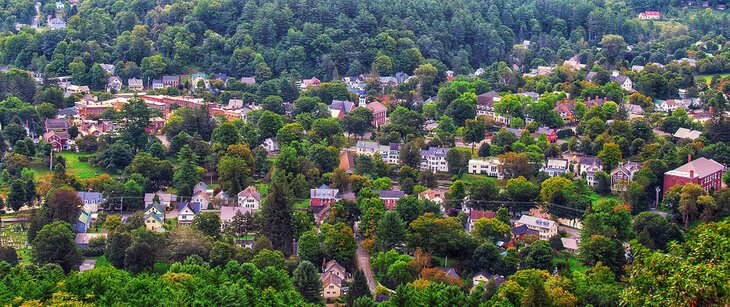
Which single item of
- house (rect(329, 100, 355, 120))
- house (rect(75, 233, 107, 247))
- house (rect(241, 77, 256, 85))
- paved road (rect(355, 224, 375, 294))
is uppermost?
paved road (rect(355, 224, 375, 294))

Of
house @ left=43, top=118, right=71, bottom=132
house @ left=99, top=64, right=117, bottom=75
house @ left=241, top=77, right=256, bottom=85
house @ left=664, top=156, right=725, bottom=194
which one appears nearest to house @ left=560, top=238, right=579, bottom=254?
house @ left=664, top=156, right=725, bottom=194

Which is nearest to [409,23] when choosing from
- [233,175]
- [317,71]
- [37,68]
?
[317,71]

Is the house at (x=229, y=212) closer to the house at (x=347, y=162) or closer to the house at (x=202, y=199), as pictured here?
the house at (x=202, y=199)

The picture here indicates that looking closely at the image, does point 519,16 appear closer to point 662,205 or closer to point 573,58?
point 573,58

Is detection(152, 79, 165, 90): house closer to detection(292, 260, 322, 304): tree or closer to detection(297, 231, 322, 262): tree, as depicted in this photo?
detection(297, 231, 322, 262): tree

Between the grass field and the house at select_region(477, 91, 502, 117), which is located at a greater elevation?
the house at select_region(477, 91, 502, 117)

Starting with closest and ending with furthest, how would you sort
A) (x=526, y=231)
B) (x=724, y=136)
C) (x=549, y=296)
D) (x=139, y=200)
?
(x=549, y=296) → (x=526, y=231) → (x=139, y=200) → (x=724, y=136)

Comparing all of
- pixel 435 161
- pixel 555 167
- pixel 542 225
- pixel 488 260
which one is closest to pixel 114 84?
pixel 435 161
